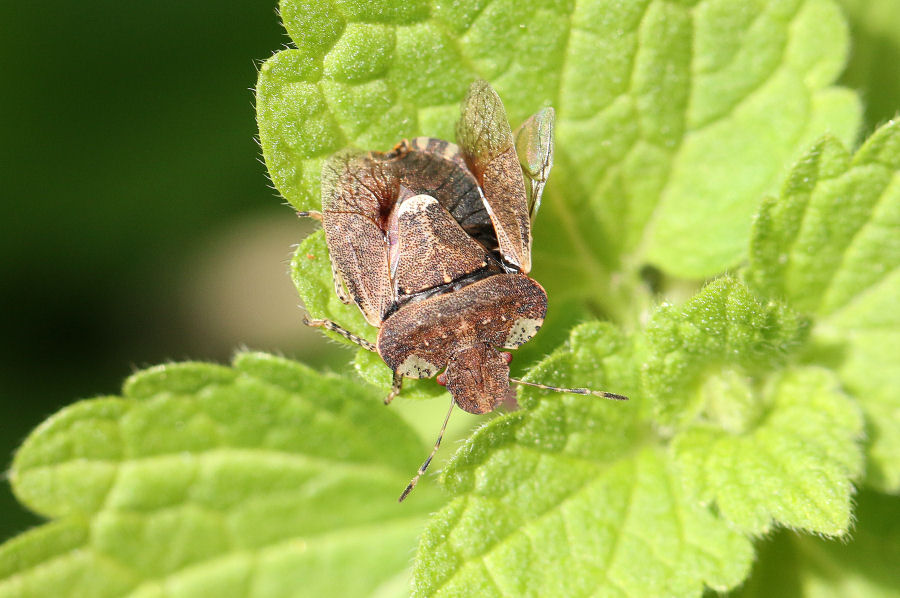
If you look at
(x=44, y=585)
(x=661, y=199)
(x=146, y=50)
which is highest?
(x=146, y=50)

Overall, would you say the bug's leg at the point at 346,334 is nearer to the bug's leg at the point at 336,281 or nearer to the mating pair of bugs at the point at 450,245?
the mating pair of bugs at the point at 450,245

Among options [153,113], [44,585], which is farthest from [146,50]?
[44,585]

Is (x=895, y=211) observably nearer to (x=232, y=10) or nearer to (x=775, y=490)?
(x=775, y=490)

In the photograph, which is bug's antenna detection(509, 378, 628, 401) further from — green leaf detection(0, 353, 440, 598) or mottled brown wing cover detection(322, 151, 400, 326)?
green leaf detection(0, 353, 440, 598)

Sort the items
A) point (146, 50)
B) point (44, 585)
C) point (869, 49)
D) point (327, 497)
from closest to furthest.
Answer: point (44, 585) < point (327, 497) < point (869, 49) < point (146, 50)

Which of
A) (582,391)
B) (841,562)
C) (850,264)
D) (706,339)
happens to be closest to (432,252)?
(582,391)

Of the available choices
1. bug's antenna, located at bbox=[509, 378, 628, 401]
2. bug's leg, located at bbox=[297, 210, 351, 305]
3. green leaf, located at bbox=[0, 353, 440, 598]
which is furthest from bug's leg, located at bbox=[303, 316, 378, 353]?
bug's antenna, located at bbox=[509, 378, 628, 401]

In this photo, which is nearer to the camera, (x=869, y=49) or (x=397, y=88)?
(x=397, y=88)
